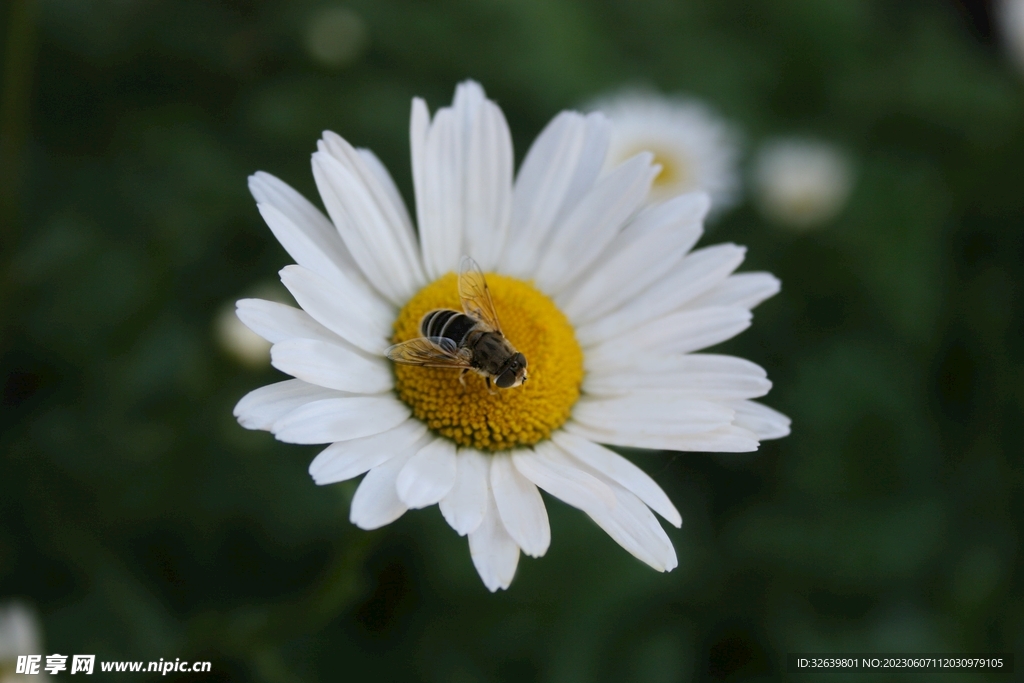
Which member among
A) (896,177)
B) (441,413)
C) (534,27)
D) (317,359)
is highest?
(534,27)

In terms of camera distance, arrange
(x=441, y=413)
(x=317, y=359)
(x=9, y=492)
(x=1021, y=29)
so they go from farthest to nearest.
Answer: (x=1021, y=29)
(x=9, y=492)
(x=441, y=413)
(x=317, y=359)

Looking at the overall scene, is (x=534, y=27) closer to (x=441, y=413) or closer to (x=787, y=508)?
(x=787, y=508)

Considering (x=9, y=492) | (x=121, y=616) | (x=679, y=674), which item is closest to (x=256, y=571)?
(x=121, y=616)

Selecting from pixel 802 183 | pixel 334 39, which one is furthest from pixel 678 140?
pixel 334 39

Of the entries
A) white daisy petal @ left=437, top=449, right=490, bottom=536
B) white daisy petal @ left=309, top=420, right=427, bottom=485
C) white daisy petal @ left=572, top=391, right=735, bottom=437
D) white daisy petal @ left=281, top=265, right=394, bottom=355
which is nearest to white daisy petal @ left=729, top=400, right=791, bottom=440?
white daisy petal @ left=572, top=391, right=735, bottom=437

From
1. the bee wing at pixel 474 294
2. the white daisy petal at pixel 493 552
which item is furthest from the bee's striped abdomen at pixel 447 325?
the white daisy petal at pixel 493 552

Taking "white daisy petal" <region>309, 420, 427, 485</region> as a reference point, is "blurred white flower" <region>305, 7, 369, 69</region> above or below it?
above

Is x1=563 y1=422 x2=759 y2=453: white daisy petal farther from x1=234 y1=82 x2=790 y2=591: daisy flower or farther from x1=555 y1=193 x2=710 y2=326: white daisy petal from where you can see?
x1=555 y1=193 x2=710 y2=326: white daisy petal

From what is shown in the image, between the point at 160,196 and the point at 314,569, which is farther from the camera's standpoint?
the point at 160,196
